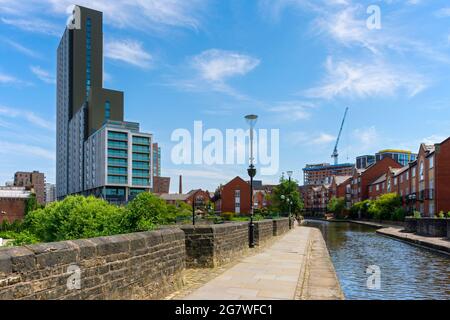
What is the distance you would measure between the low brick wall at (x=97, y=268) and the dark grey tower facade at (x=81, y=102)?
105948 mm

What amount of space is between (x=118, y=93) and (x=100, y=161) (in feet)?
98.1

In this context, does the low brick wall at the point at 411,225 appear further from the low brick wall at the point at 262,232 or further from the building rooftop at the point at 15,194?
the building rooftop at the point at 15,194

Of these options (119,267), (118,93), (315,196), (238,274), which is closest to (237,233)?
(238,274)

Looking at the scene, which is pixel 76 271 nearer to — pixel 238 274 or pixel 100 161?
pixel 238 274

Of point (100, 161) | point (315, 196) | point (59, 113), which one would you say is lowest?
point (315, 196)

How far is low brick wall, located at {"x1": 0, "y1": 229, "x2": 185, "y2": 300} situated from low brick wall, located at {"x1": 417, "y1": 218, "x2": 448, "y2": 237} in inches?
1128

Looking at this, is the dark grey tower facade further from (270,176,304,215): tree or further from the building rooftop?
(270,176,304,215): tree

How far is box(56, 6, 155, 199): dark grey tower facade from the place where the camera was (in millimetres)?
121500

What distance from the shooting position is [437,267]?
17.8 meters

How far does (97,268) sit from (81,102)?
481 ft

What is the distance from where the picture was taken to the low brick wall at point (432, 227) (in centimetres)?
3203

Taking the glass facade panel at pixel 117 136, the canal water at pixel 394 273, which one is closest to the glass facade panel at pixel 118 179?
the glass facade panel at pixel 117 136

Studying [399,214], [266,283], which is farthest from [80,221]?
[399,214]
